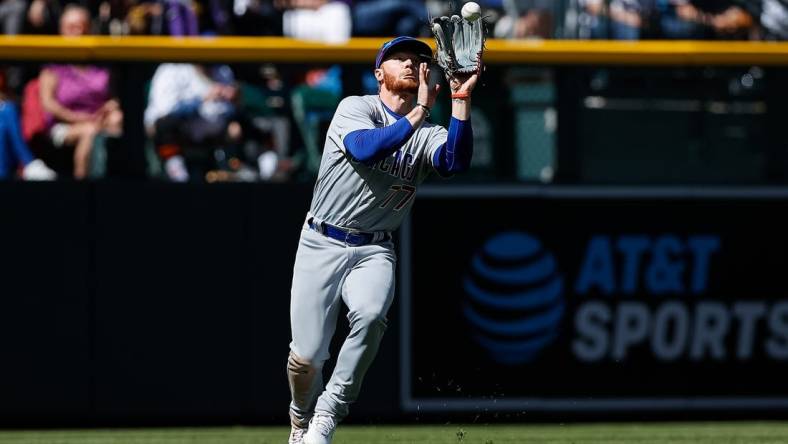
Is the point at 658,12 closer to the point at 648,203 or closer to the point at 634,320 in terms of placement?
the point at 648,203

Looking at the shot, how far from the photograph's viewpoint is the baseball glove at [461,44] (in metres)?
6.12

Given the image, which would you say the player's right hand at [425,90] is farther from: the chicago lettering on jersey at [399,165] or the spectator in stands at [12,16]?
the spectator in stands at [12,16]

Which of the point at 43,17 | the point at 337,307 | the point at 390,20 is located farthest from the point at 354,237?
the point at 43,17

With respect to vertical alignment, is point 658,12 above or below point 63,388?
above

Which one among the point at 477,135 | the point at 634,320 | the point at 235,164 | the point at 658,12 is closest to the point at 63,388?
the point at 235,164

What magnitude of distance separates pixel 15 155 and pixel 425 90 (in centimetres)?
425

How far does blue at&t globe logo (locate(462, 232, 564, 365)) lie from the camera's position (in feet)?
32.1

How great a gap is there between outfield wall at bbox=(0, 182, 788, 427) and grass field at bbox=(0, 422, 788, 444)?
0.19 metres

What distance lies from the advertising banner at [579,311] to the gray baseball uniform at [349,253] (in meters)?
3.01

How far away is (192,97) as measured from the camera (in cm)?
963

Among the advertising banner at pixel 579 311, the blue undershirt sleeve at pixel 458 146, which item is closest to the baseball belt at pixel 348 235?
the blue undershirt sleeve at pixel 458 146

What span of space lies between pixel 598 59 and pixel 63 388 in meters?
4.13

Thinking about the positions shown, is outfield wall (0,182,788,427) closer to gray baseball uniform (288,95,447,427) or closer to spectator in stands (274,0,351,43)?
spectator in stands (274,0,351,43)

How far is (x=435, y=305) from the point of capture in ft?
31.9
